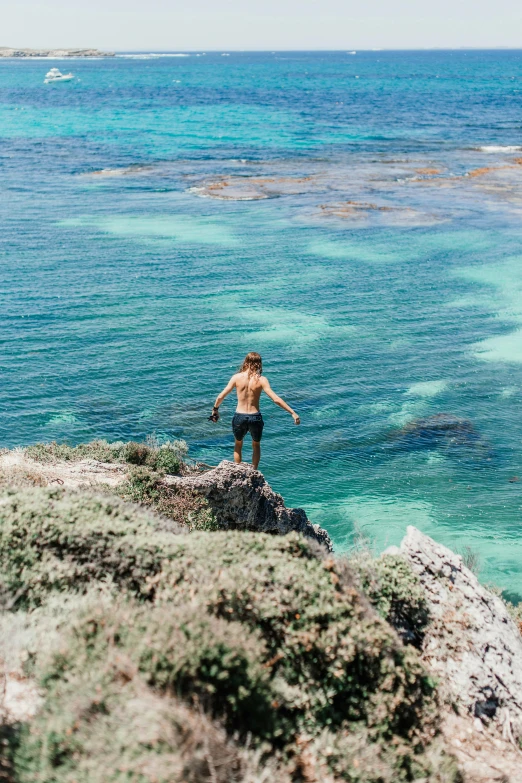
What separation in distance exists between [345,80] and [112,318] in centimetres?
16260

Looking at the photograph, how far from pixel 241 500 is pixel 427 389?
13.3 m

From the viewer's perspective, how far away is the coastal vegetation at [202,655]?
6.09 meters

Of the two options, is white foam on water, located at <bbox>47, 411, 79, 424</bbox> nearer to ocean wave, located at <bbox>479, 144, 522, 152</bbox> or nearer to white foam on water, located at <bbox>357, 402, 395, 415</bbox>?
white foam on water, located at <bbox>357, 402, 395, 415</bbox>

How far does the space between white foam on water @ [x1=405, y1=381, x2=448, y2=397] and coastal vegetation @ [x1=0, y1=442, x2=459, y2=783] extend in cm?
1535

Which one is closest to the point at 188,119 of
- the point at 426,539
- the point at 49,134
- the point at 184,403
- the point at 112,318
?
the point at 49,134

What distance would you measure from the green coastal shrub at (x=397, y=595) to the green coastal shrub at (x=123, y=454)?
6752 millimetres

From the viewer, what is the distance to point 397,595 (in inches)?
377

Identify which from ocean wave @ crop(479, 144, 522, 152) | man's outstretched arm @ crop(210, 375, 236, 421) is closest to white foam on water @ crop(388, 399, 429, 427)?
man's outstretched arm @ crop(210, 375, 236, 421)

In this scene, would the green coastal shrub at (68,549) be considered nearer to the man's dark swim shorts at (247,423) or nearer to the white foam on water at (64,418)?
the man's dark swim shorts at (247,423)

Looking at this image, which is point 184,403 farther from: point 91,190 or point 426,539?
point 91,190

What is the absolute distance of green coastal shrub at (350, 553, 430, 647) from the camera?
943 cm

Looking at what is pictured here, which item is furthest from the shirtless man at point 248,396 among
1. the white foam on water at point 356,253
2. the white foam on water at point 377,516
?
the white foam on water at point 356,253

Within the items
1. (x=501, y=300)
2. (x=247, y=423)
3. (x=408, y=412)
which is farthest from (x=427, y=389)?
(x=247, y=423)

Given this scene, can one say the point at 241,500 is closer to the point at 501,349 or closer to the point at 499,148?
the point at 501,349
